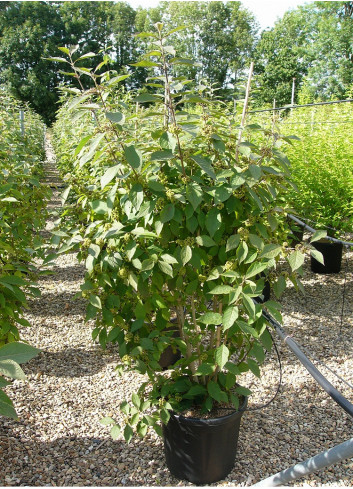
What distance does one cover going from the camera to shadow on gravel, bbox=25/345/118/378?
118 inches

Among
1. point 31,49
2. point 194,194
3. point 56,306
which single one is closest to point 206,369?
point 194,194

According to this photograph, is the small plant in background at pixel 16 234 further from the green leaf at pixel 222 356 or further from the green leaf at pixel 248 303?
the green leaf at pixel 248 303

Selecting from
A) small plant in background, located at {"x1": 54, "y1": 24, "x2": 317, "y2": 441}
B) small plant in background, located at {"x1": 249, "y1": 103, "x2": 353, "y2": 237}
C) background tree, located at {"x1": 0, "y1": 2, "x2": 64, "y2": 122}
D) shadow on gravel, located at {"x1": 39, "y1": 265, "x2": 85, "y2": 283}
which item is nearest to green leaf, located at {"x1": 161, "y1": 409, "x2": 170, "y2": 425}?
small plant in background, located at {"x1": 54, "y1": 24, "x2": 317, "y2": 441}

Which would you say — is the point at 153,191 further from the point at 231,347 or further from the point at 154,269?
the point at 231,347

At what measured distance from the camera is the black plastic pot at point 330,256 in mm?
4969

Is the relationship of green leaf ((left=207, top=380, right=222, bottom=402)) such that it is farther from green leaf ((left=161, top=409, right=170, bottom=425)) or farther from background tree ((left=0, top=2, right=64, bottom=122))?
background tree ((left=0, top=2, right=64, bottom=122))

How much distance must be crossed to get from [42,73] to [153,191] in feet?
103

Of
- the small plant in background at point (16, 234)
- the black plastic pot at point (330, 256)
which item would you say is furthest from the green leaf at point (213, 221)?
the black plastic pot at point (330, 256)

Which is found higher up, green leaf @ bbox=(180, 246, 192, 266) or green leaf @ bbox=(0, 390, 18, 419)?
green leaf @ bbox=(180, 246, 192, 266)

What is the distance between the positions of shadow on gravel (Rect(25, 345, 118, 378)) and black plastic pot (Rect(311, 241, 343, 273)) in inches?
113

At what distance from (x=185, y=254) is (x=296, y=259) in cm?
39

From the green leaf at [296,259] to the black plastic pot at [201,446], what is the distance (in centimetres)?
81

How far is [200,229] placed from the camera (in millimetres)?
1767

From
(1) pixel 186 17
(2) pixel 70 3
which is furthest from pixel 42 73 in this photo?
(1) pixel 186 17
